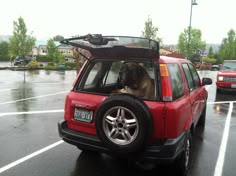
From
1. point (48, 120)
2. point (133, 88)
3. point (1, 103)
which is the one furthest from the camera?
point (1, 103)

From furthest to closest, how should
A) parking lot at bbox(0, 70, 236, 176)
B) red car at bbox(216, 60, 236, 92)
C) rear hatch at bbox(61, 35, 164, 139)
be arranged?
red car at bbox(216, 60, 236, 92)
parking lot at bbox(0, 70, 236, 176)
rear hatch at bbox(61, 35, 164, 139)

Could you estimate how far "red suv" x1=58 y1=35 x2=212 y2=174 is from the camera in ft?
12.1

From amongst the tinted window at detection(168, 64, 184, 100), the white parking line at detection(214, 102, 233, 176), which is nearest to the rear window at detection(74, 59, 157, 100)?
the tinted window at detection(168, 64, 184, 100)

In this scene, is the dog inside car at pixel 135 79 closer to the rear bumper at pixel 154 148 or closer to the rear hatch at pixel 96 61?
the rear hatch at pixel 96 61

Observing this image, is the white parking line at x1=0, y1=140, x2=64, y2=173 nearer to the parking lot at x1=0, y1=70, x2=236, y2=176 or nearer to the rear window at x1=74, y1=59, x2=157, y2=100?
the parking lot at x1=0, y1=70, x2=236, y2=176

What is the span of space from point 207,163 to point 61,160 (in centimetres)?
244

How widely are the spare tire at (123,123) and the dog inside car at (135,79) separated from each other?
63 cm

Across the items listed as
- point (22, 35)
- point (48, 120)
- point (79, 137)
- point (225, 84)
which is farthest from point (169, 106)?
point (22, 35)

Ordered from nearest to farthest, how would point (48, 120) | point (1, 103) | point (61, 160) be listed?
point (61, 160) → point (48, 120) → point (1, 103)

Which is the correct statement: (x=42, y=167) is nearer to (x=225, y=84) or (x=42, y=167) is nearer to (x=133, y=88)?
(x=133, y=88)

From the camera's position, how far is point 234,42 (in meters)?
69.8

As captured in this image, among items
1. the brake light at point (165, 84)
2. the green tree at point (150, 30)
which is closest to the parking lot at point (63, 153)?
the brake light at point (165, 84)

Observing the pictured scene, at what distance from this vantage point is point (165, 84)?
3.87 m

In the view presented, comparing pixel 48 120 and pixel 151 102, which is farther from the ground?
pixel 151 102
